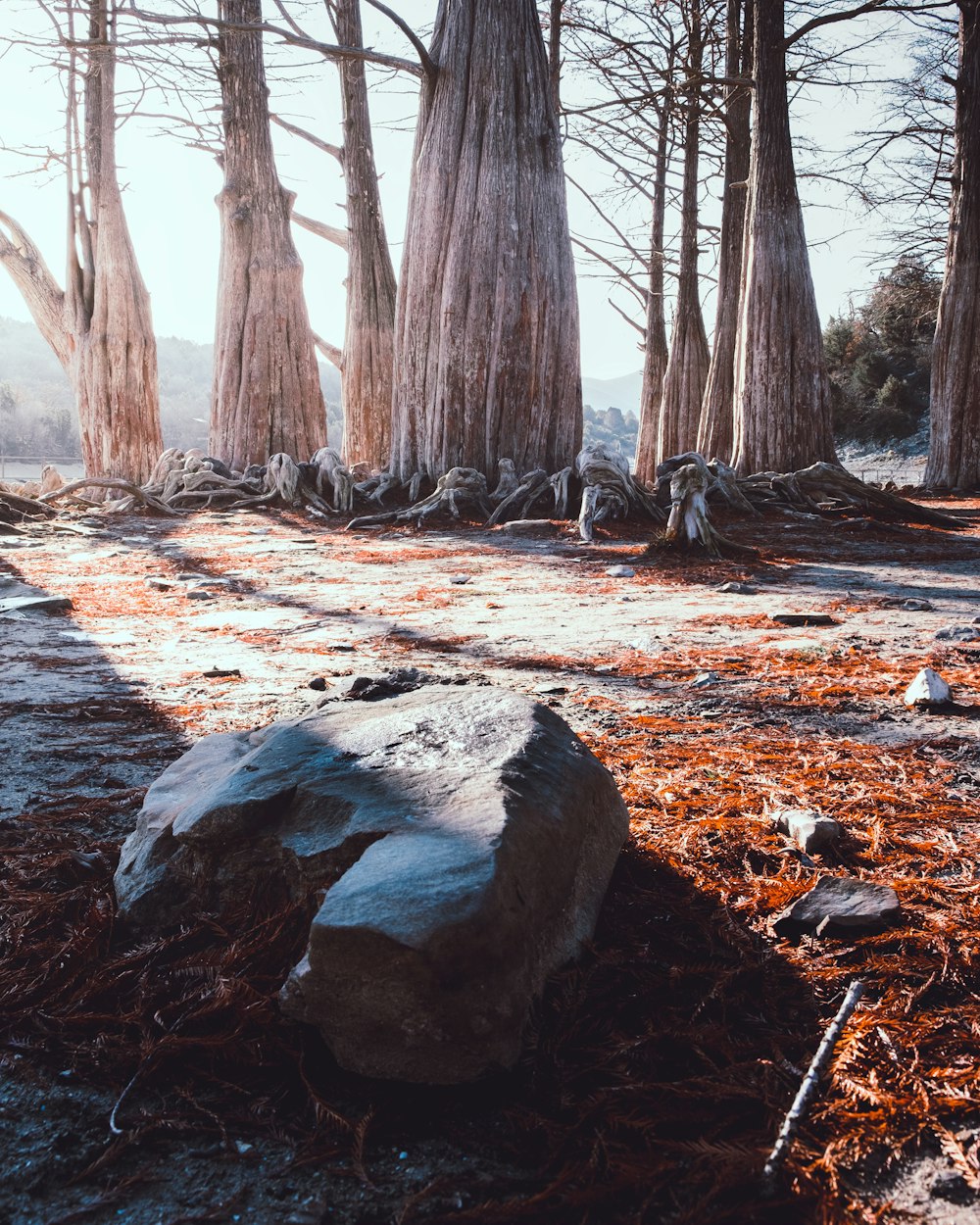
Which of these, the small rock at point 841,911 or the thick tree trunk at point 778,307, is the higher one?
the thick tree trunk at point 778,307

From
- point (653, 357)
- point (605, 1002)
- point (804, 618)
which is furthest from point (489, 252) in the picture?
point (653, 357)

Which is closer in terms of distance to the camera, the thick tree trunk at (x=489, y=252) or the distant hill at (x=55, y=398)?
the thick tree trunk at (x=489, y=252)

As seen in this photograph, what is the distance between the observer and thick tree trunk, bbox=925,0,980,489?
1218 cm

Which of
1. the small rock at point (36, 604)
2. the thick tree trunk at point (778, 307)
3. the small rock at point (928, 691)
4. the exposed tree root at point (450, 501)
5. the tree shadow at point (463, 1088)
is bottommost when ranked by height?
the tree shadow at point (463, 1088)

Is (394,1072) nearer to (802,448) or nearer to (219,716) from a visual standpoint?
(219,716)

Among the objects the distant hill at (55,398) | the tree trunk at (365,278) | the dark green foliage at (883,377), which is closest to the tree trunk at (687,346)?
the tree trunk at (365,278)

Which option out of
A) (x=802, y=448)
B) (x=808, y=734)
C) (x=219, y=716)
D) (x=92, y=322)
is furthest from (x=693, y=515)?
(x=92, y=322)

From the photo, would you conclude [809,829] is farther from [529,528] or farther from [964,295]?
[964,295]

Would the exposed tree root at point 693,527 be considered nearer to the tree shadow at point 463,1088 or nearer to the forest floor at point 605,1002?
the forest floor at point 605,1002

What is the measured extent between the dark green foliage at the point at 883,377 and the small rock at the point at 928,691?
24556 millimetres

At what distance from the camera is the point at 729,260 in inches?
522

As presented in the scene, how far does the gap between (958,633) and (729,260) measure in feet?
38.4

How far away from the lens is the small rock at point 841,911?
1329 mm

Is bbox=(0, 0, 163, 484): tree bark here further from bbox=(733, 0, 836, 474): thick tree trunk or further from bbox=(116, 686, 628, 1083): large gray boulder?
bbox=(116, 686, 628, 1083): large gray boulder
